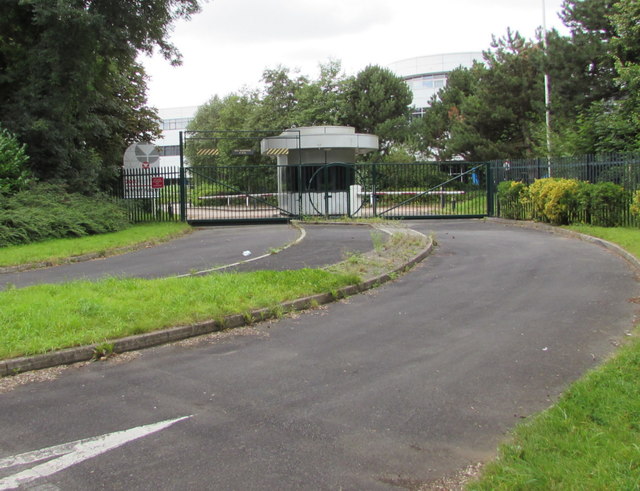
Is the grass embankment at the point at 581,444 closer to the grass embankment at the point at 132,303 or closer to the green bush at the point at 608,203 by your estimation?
the grass embankment at the point at 132,303

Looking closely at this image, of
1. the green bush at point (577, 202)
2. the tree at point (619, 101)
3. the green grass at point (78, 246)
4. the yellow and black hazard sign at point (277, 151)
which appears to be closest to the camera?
the green grass at point (78, 246)

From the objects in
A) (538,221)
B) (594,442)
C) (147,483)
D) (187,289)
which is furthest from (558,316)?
(538,221)

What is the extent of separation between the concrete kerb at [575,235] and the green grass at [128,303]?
578cm

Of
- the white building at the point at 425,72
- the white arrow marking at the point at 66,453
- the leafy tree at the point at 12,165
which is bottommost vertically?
the white arrow marking at the point at 66,453

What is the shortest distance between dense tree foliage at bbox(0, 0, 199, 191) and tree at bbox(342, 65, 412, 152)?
2655 centimetres

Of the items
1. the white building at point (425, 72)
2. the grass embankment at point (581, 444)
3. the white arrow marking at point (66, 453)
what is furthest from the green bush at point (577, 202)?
the white building at point (425, 72)

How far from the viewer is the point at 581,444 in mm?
3730

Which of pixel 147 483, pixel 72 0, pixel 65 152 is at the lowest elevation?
pixel 147 483

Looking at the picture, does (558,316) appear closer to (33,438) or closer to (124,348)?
(124,348)

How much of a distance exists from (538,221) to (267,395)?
54.1 feet

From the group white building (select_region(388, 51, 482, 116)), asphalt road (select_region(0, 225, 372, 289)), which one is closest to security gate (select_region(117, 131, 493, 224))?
asphalt road (select_region(0, 225, 372, 289))

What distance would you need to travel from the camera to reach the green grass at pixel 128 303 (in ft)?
A: 21.7

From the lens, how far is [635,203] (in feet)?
49.2

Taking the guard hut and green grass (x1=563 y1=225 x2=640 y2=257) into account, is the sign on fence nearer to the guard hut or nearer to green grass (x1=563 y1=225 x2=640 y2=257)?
the guard hut
